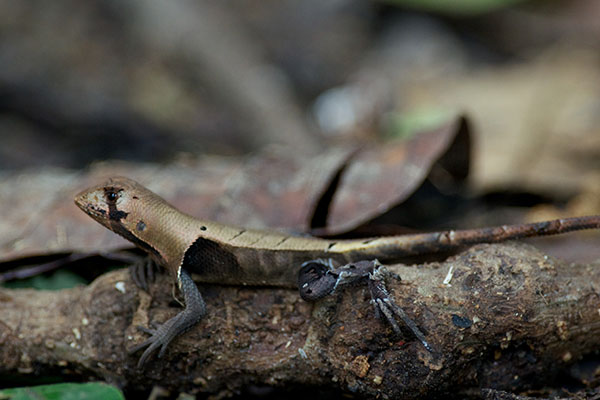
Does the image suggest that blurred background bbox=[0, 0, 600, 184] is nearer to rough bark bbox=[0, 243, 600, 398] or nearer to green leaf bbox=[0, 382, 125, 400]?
rough bark bbox=[0, 243, 600, 398]

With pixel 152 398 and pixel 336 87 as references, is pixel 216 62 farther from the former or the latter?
pixel 152 398

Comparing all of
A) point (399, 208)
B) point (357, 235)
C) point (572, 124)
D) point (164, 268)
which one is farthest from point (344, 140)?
point (164, 268)

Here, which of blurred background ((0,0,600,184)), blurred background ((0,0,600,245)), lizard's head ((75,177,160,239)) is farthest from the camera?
blurred background ((0,0,600,184))

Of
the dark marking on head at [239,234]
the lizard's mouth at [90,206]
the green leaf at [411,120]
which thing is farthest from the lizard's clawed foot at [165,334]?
the green leaf at [411,120]

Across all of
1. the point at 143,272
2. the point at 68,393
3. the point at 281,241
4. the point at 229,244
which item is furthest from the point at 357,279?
the point at 68,393

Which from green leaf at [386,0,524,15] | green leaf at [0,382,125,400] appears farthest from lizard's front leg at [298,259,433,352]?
green leaf at [386,0,524,15]

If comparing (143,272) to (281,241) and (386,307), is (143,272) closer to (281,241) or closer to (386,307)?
(281,241)
